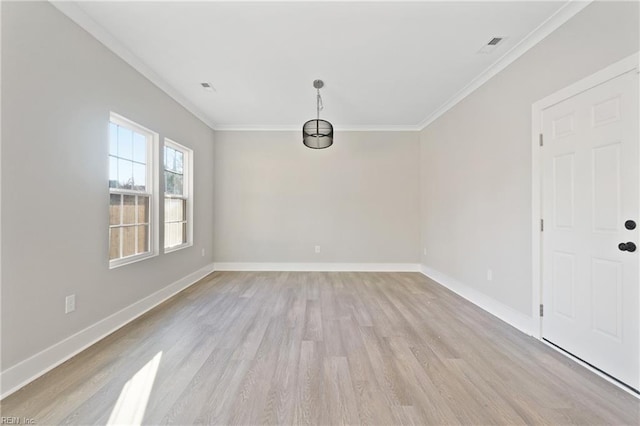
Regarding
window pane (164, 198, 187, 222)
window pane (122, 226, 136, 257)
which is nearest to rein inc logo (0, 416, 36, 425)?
window pane (122, 226, 136, 257)

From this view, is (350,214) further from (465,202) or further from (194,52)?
(194,52)

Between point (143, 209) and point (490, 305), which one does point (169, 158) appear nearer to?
point (143, 209)

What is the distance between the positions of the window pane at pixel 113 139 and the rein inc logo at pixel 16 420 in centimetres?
212

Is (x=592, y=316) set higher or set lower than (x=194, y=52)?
lower

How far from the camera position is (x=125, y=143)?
9.55 ft

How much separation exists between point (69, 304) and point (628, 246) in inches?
161

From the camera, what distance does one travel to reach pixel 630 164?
5.86ft

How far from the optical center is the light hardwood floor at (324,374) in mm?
1555

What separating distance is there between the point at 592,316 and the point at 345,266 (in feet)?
12.0

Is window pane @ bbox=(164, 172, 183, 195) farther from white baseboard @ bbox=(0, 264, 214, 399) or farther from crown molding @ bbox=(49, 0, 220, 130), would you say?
white baseboard @ bbox=(0, 264, 214, 399)

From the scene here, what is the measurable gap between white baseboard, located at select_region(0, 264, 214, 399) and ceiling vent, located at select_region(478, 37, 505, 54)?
4517mm

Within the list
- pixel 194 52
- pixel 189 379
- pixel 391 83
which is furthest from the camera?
pixel 391 83

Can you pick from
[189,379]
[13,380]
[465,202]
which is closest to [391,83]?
[465,202]

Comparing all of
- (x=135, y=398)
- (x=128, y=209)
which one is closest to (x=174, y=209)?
(x=128, y=209)
